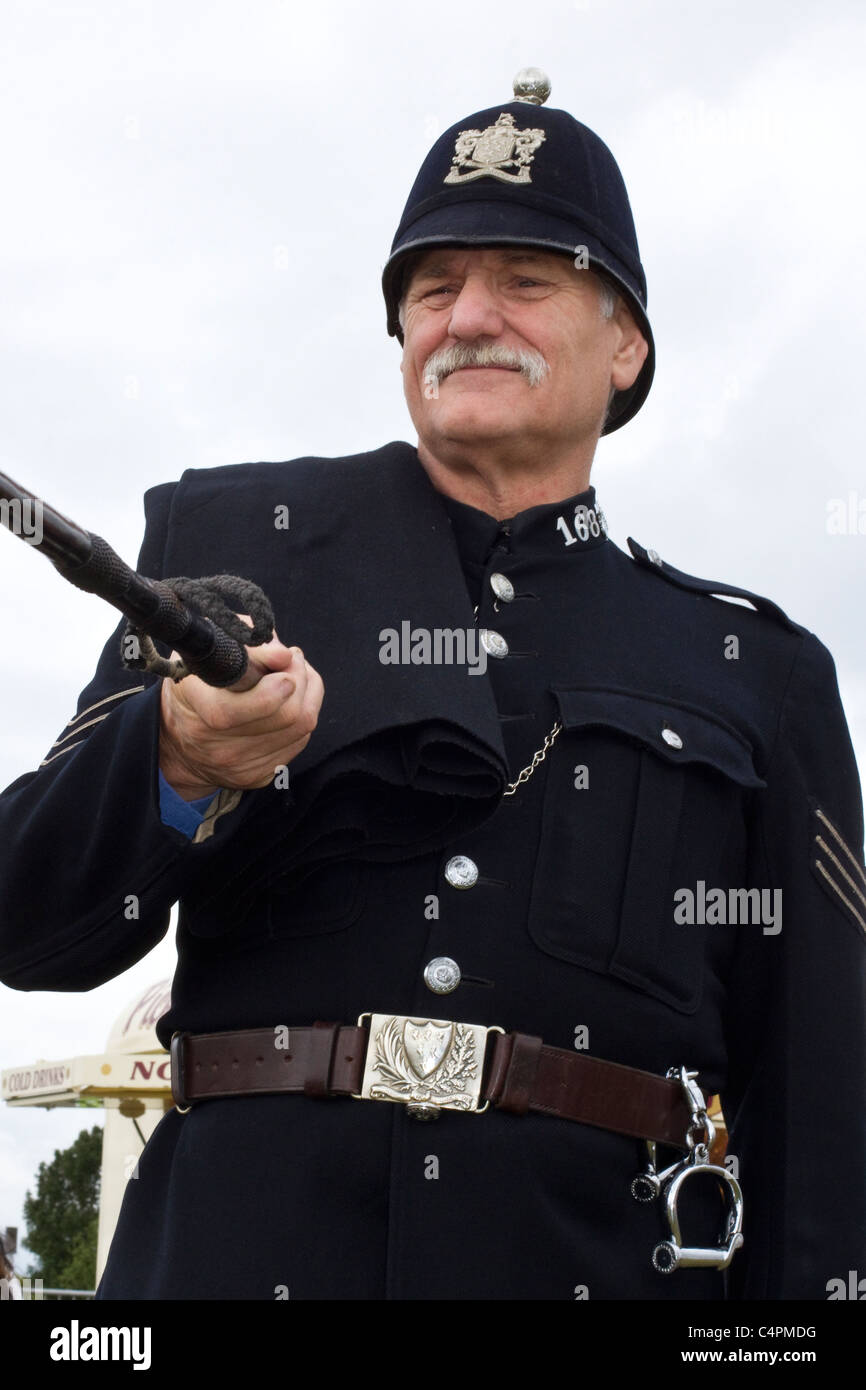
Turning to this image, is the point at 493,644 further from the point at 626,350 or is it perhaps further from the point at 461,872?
the point at 626,350

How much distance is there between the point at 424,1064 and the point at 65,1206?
53.3 m

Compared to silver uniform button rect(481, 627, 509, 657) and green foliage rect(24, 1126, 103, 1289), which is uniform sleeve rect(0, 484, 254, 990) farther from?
green foliage rect(24, 1126, 103, 1289)

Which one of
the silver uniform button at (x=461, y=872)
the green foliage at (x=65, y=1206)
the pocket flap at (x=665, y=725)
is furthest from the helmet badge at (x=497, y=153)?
the green foliage at (x=65, y=1206)

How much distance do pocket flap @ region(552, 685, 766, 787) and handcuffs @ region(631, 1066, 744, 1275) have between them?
2.11 feet

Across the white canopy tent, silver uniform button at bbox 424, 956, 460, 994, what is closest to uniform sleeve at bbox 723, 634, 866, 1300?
silver uniform button at bbox 424, 956, 460, 994

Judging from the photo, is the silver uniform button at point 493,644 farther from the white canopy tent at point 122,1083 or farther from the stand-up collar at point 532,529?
the white canopy tent at point 122,1083

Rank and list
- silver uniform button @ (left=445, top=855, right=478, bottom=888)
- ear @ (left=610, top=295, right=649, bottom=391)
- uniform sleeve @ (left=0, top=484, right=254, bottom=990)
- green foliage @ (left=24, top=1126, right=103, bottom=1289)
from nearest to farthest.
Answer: uniform sleeve @ (left=0, top=484, right=254, bottom=990), silver uniform button @ (left=445, top=855, right=478, bottom=888), ear @ (left=610, top=295, right=649, bottom=391), green foliage @ (left=24, top=1126, right=103, bottom=1289)

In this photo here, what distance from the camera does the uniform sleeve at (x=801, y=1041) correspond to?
3.65 m

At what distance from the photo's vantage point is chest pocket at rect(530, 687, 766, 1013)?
339 centimetres

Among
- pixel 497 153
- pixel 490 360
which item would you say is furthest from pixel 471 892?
pixel 497 153

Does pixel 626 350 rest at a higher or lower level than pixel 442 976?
higher

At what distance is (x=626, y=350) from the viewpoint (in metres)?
4.42

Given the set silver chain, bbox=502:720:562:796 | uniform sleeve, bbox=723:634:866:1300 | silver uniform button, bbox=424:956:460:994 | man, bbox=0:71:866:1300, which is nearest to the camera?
man, bbox=0:71:866:1300

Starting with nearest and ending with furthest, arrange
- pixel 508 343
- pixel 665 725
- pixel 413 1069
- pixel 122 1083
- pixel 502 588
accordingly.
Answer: pixel 413 1069, pixel 665 725, pixel 502 588, pixel 508 343, pixel 122 1083
